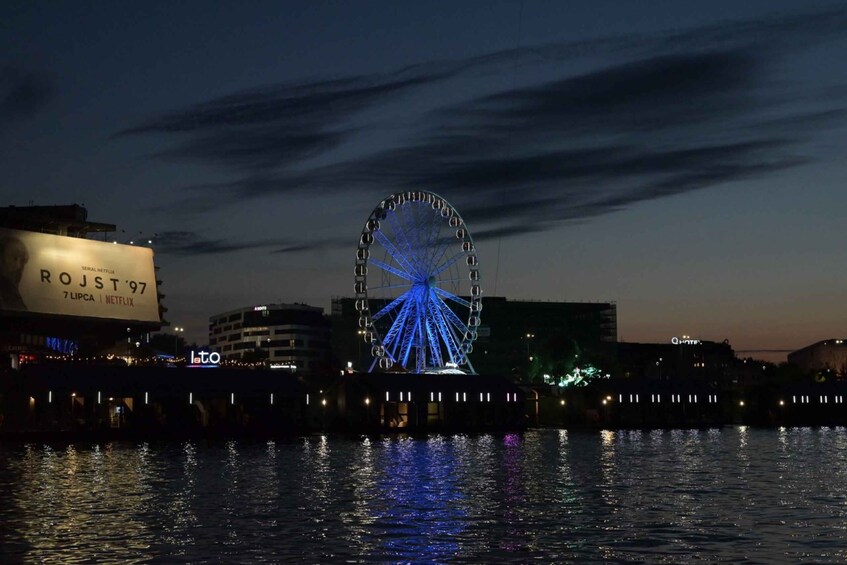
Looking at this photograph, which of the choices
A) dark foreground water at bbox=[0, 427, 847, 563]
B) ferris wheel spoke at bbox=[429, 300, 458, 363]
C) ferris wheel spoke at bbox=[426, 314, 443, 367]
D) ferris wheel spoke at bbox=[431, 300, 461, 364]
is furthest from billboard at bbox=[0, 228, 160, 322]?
dark foreground water at bbox=[0, 427, 847, 563]

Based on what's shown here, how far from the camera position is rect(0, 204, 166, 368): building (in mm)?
136000

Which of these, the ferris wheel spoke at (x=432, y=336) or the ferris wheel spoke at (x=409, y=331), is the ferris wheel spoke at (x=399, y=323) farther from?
the ferris wheel spoke at (x=432, y=336)

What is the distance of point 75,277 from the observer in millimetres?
142750

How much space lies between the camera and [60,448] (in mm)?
104000

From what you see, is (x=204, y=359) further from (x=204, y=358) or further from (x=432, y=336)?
(x=432, y=336)

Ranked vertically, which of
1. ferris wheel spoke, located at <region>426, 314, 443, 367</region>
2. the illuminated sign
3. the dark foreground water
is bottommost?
the dark foreground water

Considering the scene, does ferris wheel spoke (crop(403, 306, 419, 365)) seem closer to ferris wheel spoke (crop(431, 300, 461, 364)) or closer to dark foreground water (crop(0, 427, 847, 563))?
ferris wheel spoke (crop(431, 300, 461, 364))

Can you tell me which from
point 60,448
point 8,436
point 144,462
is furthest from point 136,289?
point 144,462

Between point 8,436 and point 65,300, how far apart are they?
91.9 feet

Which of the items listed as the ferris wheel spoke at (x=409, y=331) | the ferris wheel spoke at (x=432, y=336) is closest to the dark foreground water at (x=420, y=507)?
the ferris wheel spoke at (x=409, y=331)

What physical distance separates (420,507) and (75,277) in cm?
9981

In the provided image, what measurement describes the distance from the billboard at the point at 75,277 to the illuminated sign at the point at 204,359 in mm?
12351

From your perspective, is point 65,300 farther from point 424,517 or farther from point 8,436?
point 424,517

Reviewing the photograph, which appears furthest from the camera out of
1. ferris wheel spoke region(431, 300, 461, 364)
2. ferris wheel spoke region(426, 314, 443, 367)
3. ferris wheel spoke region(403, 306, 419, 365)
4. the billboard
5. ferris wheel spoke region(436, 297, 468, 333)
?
ferris wheel spoke region(426, 314, 443, 367)
